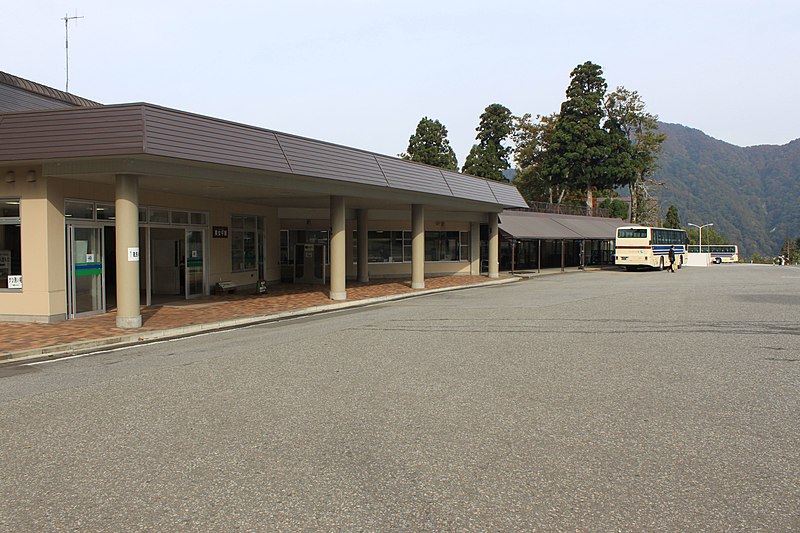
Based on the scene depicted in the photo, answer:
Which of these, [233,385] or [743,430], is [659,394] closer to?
[743,430]

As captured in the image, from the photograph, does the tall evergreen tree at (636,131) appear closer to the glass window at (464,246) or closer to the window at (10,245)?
the glass window at (464,246)

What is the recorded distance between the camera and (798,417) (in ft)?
21.4

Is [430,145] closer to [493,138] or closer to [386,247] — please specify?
[493,138]

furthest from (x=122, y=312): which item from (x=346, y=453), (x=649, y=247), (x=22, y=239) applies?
(x=649, y=247)

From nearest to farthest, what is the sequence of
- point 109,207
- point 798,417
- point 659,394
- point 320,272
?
point 798,417 < point 659,394 < point 109,207 < point 320,272

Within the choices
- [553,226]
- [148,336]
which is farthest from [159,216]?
[553,226]

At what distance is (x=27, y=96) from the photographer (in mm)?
18547

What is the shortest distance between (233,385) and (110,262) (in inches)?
755

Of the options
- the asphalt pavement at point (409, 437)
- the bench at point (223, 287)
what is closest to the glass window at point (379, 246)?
the bench at point (223, 287)

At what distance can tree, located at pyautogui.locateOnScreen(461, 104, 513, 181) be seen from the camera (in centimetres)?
6025

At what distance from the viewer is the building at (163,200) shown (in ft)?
44.2

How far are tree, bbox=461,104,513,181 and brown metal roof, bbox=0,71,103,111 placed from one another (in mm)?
43363

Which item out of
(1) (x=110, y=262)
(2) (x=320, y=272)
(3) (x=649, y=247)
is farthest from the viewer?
(3) (x=649, y=247)

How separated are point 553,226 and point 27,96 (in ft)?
106
